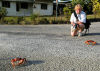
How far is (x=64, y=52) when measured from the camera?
3.97 m

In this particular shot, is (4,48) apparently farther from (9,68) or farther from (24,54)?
(9,68)

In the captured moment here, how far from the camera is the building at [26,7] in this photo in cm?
2503

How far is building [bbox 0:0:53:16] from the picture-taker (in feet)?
82.1

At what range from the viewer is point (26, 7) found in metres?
27.3

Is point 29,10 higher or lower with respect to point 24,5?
lower

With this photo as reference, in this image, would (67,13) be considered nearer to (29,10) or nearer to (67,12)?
(67,12)

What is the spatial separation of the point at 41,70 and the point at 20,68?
0.46 m

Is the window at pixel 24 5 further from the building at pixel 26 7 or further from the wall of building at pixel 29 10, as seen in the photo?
the wall of building at pixel 29 10

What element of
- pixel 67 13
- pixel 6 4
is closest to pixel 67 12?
pixel 67 13

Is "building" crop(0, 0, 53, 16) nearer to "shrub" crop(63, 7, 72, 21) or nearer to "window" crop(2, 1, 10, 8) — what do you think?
"window" crop(2, 1, 10, 8)

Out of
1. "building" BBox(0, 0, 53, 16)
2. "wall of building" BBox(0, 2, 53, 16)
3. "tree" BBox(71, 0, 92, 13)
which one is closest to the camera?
"tree" BBox(71, 0, 92, 13)

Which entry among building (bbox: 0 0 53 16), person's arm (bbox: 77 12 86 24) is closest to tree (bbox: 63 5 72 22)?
person's arm (bbox: 77 12 86 24)

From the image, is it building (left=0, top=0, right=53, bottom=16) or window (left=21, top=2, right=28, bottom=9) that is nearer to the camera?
building (left=0, top=0, right=53, bottom=16)

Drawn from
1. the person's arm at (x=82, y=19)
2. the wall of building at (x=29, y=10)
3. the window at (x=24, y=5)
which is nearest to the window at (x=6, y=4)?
the wall of building at (x=29, y=10)
